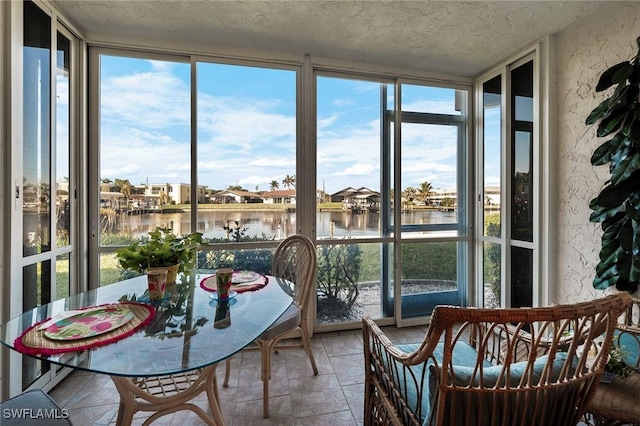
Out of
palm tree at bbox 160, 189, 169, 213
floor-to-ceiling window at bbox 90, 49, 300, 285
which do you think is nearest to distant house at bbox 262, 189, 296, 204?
floor-to-ceiling window at bbox 90, 49, 300, 285

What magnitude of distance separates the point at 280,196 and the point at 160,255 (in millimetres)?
1261

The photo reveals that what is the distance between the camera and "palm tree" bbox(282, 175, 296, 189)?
2.63 metres

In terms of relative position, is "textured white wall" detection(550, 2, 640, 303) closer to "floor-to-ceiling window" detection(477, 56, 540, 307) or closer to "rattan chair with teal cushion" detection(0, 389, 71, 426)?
"floor-to-ceiling window" detection(477, 56, 540, 307)

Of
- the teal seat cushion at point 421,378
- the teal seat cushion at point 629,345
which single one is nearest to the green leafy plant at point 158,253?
the teal seat cushion at point 421,378

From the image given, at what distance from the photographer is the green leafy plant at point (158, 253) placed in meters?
1.48

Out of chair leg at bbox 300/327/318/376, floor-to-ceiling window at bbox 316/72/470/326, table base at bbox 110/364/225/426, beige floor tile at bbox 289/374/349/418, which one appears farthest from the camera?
floor-to-ceiling window at bbox 316/72/470/326

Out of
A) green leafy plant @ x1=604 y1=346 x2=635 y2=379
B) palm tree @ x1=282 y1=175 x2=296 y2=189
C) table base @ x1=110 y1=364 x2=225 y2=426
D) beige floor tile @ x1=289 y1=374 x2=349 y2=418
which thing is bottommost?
beige floor tile @ x1=289 y1=374 x2=349 y2=418

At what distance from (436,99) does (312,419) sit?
2999 mm

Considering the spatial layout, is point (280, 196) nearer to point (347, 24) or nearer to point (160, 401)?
point (347, 24)

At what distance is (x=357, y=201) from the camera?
9.14ft

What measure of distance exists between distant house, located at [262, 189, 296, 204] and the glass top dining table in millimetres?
1081

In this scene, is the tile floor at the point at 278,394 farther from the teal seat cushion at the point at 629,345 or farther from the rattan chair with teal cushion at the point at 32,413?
the teal seat cushion at the point at 629,345

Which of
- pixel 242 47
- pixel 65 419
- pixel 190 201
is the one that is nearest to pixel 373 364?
pixel 65 419

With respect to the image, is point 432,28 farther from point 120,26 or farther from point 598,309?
point 120,26
